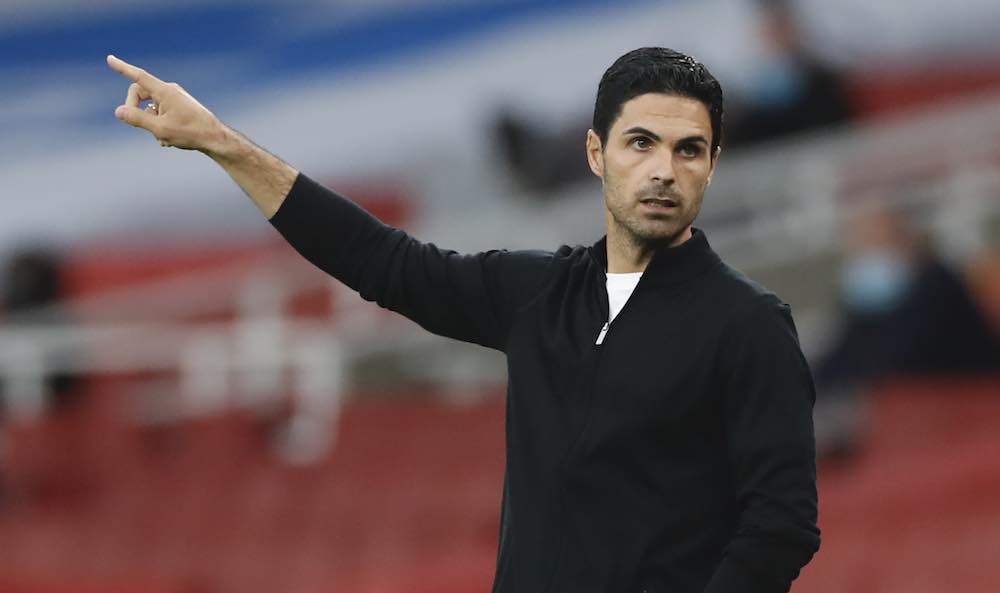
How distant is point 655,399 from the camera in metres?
1.80

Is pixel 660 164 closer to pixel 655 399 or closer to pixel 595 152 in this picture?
pixel 595 152

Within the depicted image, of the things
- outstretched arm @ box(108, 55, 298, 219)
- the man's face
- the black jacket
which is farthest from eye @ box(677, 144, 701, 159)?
outstretched arm @ box(108, 55, 298, 219)

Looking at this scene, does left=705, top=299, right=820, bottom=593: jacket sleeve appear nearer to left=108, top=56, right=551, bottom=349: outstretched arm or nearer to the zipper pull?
the zipper pull

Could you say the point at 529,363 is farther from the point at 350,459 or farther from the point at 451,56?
the point at 451,56

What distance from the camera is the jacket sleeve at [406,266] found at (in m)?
2.04

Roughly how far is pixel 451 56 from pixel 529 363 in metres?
6.23

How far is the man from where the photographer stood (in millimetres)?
1763

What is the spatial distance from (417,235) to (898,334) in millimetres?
2249

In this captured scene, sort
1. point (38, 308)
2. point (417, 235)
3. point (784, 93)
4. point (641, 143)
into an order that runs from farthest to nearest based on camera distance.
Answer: point (417, 235), point (38, 308), point (784, 93), point (641, 143)

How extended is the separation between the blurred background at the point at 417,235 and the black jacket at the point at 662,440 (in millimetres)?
2931

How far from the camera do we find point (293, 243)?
2.06 meters

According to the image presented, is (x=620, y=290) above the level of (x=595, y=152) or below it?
below

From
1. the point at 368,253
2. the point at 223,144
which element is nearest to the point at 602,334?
the point at 368,253

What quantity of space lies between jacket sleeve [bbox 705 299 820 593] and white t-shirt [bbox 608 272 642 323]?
0.51 ft
